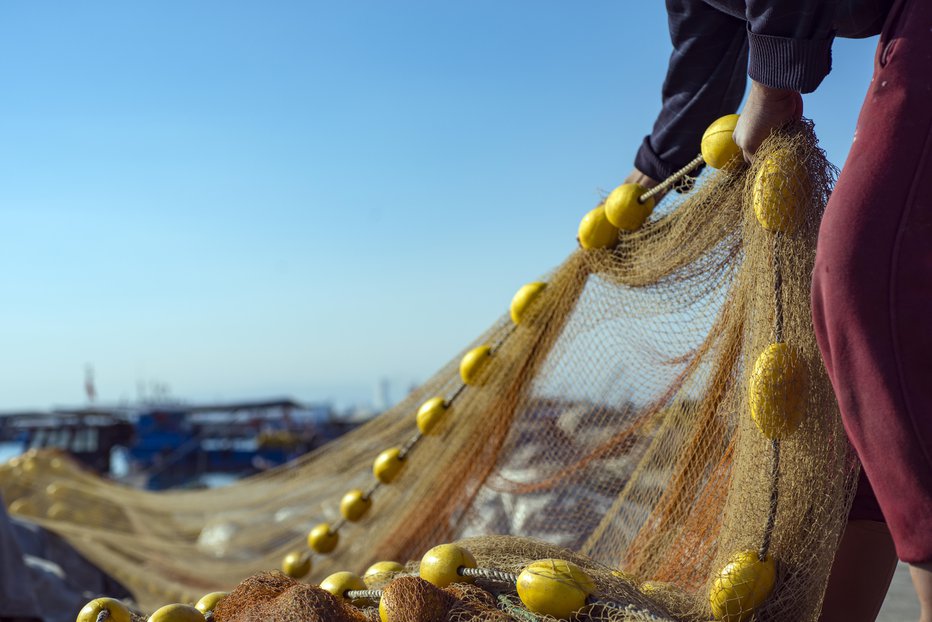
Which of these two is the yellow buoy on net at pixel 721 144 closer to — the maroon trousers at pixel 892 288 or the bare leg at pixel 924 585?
the maroon trousers at pixel 892 288

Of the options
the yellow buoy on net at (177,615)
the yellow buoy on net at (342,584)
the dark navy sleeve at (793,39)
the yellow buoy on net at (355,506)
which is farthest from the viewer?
the yellow buoy on net at (355,506)

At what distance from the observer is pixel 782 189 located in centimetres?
138

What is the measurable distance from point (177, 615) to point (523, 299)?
1.24 m

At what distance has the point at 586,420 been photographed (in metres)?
2.32

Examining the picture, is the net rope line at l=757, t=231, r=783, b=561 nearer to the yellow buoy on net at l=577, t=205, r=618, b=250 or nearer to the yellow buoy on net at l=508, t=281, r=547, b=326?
the yellow buoy on net at l=577, t=205, r=618, b=250

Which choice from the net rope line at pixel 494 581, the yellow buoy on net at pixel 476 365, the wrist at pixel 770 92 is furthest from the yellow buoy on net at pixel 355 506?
the wrist at pixel 770 92

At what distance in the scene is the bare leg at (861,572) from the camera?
1.48m

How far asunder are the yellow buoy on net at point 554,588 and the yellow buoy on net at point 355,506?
4.51 ft

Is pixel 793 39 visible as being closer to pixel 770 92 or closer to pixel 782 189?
pixel 770 92

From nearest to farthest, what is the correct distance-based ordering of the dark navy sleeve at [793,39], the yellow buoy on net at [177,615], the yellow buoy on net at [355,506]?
the dark navy sleeve at [793,39] < the yellow buoy on net at [177,615] < the yellow buoy on net at [355,506]

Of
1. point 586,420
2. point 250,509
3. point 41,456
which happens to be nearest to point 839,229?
point 586,420

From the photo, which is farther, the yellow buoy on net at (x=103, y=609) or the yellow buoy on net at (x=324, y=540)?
the yellow buoy on net at (x=324, y=540)

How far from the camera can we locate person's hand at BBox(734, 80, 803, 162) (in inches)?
53.0

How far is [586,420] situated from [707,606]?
3.24ft
